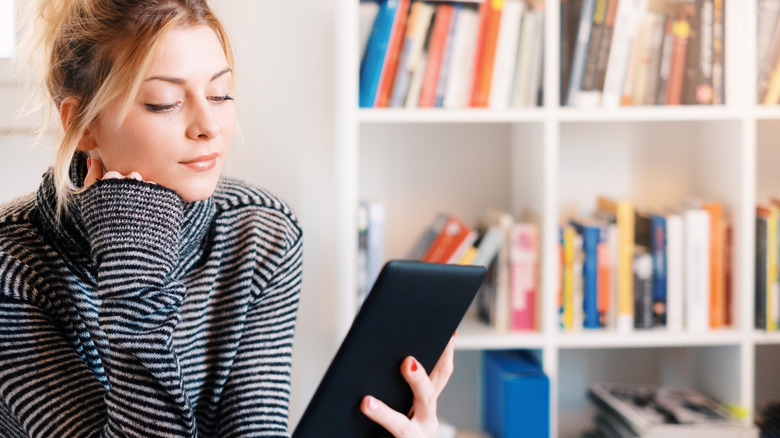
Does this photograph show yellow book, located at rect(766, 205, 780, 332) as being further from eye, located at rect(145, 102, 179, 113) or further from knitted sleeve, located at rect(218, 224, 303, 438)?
eye, located at rect(145, 102, 179, 113)

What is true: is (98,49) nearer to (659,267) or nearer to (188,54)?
(188,54)

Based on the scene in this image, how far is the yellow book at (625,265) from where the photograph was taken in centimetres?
156

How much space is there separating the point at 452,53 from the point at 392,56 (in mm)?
122

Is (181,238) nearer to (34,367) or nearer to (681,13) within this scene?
(34,367)

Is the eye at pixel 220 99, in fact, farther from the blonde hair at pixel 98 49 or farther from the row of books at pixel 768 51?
the row of books at pixel 768 51

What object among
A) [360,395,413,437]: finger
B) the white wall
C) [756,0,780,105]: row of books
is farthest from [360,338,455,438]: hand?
[756,0,780,105]: row of books

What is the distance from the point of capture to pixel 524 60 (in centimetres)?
151

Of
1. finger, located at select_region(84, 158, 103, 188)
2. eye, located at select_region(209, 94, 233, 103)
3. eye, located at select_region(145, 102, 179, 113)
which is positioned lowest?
finger, located at select_region(84, 158, 103, 188)

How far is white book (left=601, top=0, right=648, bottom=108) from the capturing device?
59.3 inches

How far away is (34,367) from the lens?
3.44 feet

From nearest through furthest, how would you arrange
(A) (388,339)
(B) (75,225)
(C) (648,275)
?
(A) (388,339) < (B) (75,225) < (C) (648,275)

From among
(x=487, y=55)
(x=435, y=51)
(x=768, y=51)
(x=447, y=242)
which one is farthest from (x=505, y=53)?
(x=768, y=51)

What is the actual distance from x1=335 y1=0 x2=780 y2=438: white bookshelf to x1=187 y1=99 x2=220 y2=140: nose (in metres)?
0.43

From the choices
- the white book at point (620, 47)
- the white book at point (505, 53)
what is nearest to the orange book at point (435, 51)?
the white book at point (505, 53)
